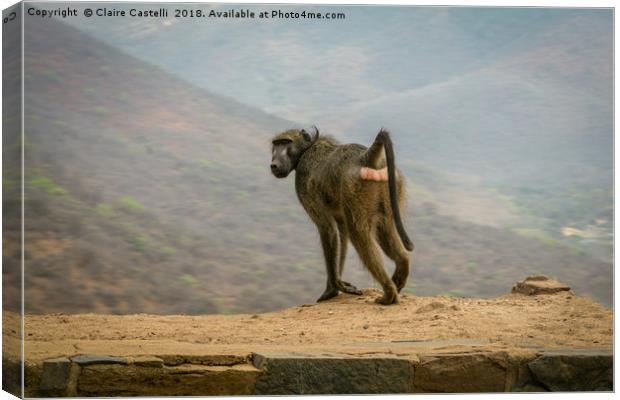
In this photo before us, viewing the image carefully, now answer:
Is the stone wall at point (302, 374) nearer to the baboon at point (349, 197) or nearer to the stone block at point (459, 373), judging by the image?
the stone block at point (459, 373)

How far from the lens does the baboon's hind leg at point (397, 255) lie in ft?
36.2

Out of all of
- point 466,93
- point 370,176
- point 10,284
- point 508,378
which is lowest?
point 508,378

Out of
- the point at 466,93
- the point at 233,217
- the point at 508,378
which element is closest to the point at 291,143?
the point at 233,217

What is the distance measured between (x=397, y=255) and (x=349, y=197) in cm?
85

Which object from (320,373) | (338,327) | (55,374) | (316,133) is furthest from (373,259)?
(55,374)

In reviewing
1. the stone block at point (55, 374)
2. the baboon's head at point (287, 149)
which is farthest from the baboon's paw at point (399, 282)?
the stone block at point (55, 374)

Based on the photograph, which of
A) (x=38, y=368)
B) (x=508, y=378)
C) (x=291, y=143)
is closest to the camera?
(x=38, y=368)

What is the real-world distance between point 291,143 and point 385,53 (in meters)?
1.55

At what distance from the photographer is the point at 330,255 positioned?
37.1ft

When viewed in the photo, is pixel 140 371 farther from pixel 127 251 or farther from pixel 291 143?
pixel 291 143

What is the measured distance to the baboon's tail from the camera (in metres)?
10.2

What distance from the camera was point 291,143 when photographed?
37.0ft

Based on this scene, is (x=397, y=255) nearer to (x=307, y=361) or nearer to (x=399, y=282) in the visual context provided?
(x=399, y=282)

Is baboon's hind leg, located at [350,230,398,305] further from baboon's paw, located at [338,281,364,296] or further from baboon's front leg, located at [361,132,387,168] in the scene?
baboon's paw, located at [338,281,364,296]
